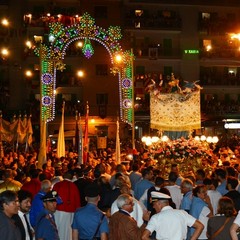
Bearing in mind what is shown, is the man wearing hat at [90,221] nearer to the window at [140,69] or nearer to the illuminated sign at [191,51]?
the window at [140,69]

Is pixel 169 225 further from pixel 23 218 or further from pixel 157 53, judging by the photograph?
pixel 157 53

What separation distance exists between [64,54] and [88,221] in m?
16.3

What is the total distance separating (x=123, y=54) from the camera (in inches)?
948

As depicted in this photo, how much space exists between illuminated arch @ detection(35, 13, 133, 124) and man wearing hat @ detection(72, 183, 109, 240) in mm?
13933

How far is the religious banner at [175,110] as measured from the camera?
2139cm

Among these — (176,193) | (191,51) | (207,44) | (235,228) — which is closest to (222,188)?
(176,193)

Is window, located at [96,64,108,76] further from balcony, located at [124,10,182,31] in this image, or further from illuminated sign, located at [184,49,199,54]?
illuminated sign, located at [184,49,199,54]

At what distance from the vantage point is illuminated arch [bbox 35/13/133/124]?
2264 cm

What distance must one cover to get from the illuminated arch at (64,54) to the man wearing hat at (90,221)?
13933mm

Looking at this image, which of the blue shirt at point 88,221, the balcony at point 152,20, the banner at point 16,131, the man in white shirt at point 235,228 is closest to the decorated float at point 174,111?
the banner at point 16,131

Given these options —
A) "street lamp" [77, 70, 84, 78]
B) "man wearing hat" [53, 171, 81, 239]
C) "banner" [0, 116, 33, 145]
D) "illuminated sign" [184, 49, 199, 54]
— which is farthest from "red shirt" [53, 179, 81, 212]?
"illuminated sign" [184, 49, 199, 54]

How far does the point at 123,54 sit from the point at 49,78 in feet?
11.2

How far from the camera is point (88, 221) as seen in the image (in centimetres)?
834

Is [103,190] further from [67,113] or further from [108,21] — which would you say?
[108,21]
